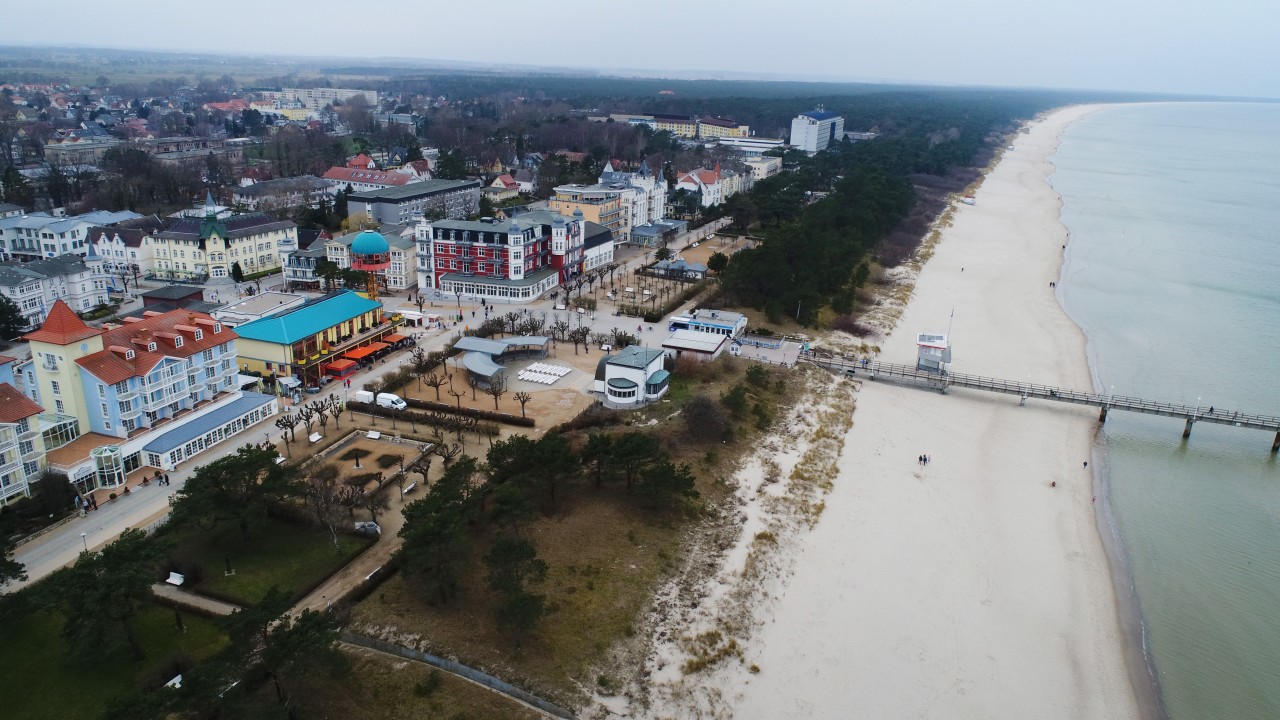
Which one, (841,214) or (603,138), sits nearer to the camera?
(841,214)

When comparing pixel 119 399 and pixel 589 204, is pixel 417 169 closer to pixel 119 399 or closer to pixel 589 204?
pixel 589 204

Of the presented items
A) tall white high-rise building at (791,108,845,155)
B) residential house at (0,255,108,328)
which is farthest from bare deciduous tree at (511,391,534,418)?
tall white high-rise building at (791,108,845,155)

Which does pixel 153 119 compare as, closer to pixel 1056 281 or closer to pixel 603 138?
pixel 603 138

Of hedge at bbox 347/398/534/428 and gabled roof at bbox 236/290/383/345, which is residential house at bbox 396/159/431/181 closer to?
gabled roof at bbox 236/290/383/345

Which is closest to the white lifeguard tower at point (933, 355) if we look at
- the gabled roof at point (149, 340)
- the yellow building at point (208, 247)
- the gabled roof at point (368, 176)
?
the gabled roof at point (149, 340)

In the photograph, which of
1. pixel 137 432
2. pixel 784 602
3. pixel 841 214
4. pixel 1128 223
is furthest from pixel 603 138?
pixel 784 602

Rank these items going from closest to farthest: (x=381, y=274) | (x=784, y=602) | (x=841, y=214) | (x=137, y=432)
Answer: (x=784, y=602) → (x=137, y=432) → (x=381, y=274) → (x=841, y=214)
